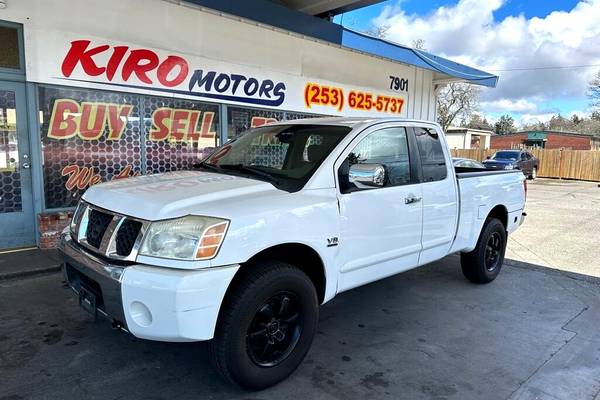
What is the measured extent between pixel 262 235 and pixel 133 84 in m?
5.48

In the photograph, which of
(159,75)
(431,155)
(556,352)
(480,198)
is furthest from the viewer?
(159,75)

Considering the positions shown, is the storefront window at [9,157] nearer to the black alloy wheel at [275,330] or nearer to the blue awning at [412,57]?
the black alloy wheel at [275,330]

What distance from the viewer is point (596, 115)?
5222cm

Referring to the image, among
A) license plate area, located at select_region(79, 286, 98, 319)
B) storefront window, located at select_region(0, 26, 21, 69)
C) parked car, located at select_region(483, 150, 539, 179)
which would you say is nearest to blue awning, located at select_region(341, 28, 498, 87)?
storefront window, located at select_region(0, 26, 21, 69)

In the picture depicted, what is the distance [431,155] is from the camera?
177 inches

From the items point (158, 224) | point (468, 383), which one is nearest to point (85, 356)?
point (158, 224)

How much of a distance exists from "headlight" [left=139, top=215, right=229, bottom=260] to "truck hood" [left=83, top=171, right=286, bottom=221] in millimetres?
54

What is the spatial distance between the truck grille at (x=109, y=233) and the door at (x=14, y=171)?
3.79 metres

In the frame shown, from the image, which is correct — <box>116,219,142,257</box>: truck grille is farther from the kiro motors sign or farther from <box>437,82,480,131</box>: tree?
<box>437,82,480,131</box>: tree

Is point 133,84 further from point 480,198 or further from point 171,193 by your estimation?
point 480,198

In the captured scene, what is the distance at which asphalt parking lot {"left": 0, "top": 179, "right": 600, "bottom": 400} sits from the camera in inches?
121

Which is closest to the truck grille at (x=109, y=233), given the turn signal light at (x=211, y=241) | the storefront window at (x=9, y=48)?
the turn signal light at (x=211, y=241)

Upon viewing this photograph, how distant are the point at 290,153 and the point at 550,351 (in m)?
2.82

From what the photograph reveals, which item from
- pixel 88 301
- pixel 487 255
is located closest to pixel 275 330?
pixel 88 301
